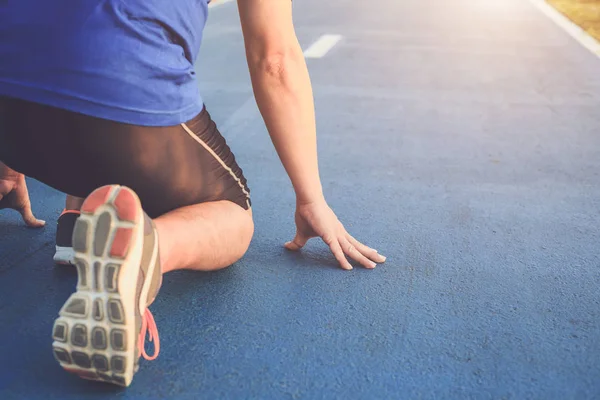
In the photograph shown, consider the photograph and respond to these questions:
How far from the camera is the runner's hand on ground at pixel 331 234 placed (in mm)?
1631

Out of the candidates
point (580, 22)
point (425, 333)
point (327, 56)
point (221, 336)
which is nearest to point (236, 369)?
point (221, 336)

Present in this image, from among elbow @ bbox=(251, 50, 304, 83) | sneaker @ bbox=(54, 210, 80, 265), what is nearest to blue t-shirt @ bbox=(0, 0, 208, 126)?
elbow @ bbox=(251, 50, 304, 83)

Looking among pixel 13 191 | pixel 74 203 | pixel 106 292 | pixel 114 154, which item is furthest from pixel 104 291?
pixel 13 191

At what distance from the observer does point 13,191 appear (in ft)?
6.03

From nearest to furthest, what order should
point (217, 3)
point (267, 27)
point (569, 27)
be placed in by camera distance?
point (267, 27) < point (569, 27) < point (217, 3)

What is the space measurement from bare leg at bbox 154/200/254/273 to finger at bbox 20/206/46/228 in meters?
0.67

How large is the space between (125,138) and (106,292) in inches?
12.8

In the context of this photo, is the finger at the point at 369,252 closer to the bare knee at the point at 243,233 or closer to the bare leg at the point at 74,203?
the bare knee at the point at 243,233

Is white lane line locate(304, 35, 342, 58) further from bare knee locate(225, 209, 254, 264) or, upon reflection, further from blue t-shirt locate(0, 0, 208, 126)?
blue t-shirt locate(0, 0, 208, 126)

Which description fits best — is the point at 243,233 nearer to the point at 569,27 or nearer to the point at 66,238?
the point at 66,238

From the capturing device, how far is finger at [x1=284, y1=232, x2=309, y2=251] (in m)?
1.77

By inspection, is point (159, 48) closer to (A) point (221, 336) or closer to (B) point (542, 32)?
(A) point (221, 336)

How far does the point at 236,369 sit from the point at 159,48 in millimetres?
658

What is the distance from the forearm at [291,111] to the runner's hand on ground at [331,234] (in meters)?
0.04
